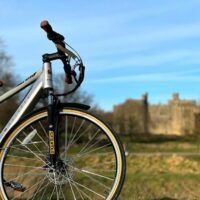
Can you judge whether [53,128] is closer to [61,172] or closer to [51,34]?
[61,172]

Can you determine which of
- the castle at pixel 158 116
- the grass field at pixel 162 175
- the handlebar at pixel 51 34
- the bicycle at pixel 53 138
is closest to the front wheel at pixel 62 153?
the bicycle at pixel 53 138

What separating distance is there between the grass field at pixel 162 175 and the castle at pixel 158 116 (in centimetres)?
542

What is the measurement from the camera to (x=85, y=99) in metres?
33.4

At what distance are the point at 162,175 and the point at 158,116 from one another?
192 feet

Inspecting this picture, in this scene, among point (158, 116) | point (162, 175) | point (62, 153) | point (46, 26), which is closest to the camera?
point (46, 26)

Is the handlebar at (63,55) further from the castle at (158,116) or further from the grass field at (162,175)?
the castle at (158,116)

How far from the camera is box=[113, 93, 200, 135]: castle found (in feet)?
185

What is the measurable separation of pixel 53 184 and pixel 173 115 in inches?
2567

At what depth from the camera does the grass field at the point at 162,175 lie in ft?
27.4

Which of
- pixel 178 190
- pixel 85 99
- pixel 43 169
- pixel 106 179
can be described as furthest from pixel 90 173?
pixel 85 99

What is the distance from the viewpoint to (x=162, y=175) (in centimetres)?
1287

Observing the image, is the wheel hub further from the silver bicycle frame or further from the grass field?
the grass field

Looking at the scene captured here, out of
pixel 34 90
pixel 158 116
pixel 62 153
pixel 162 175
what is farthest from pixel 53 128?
pixel 158 116

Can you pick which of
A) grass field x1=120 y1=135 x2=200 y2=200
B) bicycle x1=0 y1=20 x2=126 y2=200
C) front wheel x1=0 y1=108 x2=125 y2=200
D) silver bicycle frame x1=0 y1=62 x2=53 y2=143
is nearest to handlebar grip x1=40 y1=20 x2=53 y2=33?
bicycle x1=0 y1=20 x2=126 y2=200
